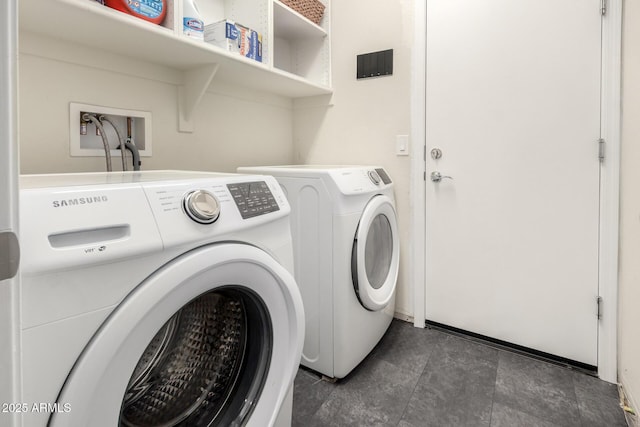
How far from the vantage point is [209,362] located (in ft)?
2.86

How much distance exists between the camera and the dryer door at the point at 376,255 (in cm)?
144

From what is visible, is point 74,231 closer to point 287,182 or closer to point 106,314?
point 106,314

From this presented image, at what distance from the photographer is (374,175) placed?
5.58ft

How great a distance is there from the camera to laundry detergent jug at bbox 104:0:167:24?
1.12m

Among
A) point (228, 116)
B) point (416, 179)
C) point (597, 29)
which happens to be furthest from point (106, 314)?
point (597, 29)

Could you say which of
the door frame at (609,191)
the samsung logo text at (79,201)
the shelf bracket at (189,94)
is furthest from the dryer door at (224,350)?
the door frame at (609,191)

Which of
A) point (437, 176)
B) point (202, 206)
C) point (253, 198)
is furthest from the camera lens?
point (437, 176)

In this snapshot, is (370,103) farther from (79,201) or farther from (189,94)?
(79,201)

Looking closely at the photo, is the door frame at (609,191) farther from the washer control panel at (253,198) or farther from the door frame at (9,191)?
the door frame at (9,191)

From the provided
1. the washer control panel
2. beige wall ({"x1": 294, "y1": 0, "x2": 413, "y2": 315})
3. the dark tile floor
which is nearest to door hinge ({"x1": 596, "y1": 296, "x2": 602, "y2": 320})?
the dark tile floor

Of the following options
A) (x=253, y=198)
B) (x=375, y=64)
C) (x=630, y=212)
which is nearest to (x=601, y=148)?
(x=630, y=212)

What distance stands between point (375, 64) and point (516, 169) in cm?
96

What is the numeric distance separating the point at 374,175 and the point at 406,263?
603mm

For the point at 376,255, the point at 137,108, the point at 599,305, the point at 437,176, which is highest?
the point at 137,108
